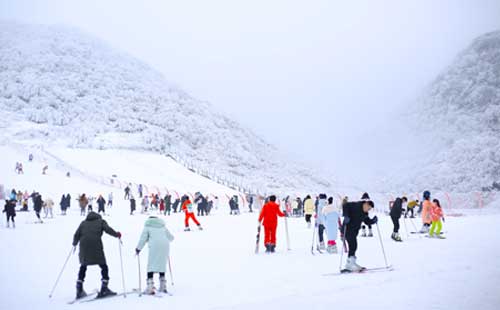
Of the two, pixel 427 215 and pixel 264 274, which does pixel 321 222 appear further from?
pixel 427 215

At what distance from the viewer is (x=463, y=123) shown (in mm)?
69500

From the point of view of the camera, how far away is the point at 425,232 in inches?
569

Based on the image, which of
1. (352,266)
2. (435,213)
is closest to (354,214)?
(352,266)

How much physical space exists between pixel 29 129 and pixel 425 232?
210 feet

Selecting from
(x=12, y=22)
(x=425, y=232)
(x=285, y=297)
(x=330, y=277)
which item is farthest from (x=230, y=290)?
(x=12, y=22)

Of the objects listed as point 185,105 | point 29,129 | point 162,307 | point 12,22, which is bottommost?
point 162,307

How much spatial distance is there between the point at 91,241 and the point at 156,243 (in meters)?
1.04

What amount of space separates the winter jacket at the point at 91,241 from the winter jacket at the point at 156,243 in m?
0.49

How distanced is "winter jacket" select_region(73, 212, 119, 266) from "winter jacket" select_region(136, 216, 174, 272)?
1.61 feet

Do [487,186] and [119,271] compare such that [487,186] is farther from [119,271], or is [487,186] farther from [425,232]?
[119,271]

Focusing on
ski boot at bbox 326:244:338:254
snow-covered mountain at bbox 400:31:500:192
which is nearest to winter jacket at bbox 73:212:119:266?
ski boot at bbox 326:244:338:254

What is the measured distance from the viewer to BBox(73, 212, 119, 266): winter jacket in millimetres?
7008

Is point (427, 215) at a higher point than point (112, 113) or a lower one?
lower

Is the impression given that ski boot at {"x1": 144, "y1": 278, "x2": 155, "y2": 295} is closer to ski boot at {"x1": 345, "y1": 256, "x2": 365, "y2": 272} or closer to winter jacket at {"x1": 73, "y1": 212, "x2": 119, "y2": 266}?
winter jacket at {"x1": 73, "y1": 212, "x2": 119, "y2": 266}
